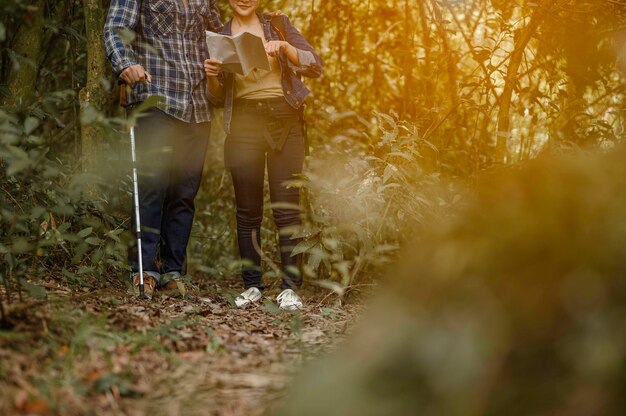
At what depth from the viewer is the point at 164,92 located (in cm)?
404

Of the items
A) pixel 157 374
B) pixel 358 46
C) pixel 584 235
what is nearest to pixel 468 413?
pixel 584 235

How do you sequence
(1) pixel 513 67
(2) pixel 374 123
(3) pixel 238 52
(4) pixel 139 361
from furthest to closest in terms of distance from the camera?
(2) pixel 374 123
(1) pixel 513 67
(3) pixel 238 52
(4) pixel 139 361

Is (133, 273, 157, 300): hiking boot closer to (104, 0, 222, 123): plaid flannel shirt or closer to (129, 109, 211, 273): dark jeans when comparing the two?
(129, 109, 211, 273): dark jeans

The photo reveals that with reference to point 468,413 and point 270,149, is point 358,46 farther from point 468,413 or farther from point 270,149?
point 468,413

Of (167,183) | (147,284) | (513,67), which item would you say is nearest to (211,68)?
(167,183)

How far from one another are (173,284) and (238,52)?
57.0 inches

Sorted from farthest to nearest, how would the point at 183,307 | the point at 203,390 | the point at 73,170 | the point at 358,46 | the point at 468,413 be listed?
the point at 358,46 < the point at 73,170 < the point at 183,307 < the point at 203,390 < the point at 468,413

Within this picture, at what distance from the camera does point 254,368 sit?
234cm

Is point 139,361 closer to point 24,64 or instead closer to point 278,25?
point 278,25

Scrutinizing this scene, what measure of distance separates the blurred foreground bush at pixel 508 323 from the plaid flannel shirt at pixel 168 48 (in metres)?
2.65

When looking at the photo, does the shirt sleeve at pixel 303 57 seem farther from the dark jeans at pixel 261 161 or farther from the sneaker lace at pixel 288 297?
the sneaker lace at pixel 288 297

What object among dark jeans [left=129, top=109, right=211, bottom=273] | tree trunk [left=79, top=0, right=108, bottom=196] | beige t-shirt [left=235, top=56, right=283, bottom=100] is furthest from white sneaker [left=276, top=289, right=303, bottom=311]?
tree trunk [left=79, top=0, right=108, bottom=196]

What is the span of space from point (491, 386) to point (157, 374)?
1.12m

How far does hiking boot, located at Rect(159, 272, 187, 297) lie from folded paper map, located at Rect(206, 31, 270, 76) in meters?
1.22
